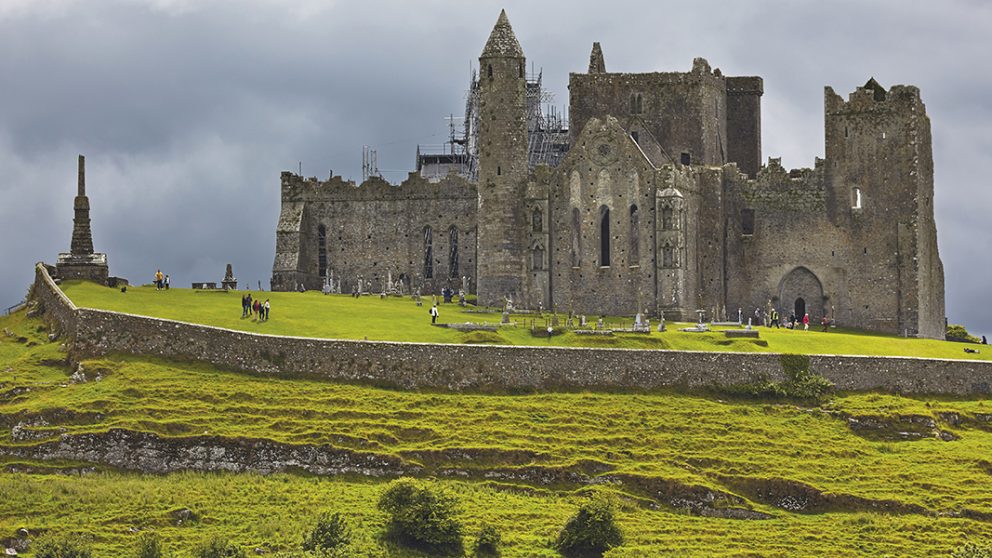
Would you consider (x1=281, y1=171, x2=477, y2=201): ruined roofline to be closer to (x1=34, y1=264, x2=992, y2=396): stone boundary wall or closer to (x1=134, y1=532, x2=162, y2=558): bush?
(x1=34, y1=264, x2=992, y2=396): stone boundary wall

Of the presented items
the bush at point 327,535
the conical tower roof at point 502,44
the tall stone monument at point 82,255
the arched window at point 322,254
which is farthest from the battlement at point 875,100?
the bush at point 327,535

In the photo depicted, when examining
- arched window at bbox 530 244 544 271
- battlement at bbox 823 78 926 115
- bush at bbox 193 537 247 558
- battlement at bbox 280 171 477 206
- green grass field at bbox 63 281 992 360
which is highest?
battlement at bbox 823 78 926 115

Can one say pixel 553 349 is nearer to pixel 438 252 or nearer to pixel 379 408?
pixel 379 408

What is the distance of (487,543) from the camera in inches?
3024

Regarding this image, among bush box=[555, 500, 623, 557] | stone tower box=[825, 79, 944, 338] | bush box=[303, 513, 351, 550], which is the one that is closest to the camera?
bush box=[303, 513, 351, 550]

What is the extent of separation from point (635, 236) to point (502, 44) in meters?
13.7

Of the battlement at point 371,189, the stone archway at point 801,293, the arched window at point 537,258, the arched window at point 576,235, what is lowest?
the stone archway at point 801,293

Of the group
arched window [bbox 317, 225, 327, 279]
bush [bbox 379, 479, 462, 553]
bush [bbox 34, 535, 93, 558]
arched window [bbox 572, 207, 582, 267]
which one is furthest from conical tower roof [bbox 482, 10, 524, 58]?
bush [bbox 34, 535, 93, 558]

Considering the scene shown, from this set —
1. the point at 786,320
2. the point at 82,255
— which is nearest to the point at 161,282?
the point at 82,255

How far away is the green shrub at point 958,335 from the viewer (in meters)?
127

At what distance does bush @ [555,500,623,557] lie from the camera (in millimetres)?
77188

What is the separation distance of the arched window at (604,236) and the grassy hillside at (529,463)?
23584mm

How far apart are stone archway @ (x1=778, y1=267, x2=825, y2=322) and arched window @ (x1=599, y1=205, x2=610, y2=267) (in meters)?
11.4

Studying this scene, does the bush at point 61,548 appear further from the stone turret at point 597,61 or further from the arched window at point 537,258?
the stone turret at point 597,61
